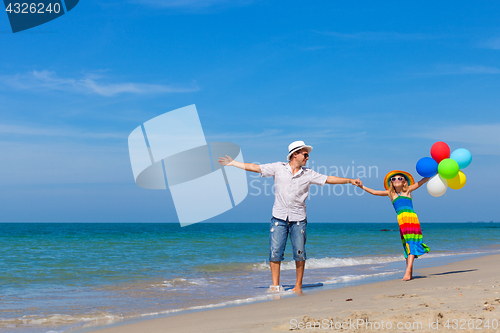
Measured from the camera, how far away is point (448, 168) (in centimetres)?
606

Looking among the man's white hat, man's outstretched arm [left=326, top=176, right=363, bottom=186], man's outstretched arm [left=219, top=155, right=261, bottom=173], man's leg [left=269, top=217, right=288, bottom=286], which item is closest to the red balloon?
man's outstretched arm [left=326, top=176, right=363, bottom=186]

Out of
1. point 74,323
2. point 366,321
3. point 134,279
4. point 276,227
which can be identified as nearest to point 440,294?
point 366,321

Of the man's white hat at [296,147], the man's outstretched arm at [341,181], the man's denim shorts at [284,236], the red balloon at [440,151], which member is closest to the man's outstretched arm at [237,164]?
the man's white hat at [296,147]

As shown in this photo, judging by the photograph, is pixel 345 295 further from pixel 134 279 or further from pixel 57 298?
pixel 134 279

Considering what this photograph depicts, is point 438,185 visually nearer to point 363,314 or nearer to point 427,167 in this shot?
point 427,167

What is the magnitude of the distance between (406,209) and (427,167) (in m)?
0.70

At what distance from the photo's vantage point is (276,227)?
5.45 m

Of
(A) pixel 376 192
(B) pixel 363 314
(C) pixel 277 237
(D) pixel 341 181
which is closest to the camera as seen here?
(B) pixel 363 314

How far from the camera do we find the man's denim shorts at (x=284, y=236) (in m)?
5.41

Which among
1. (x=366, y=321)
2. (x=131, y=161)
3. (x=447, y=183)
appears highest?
(x=131, y=161)

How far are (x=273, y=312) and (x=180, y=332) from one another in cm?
99

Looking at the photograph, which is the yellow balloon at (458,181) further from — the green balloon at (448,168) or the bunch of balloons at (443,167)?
the green balloon at (448,168)

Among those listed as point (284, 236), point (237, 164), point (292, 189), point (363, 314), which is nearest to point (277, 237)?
point (284, 236)

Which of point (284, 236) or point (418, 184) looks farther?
point (418, 184)
